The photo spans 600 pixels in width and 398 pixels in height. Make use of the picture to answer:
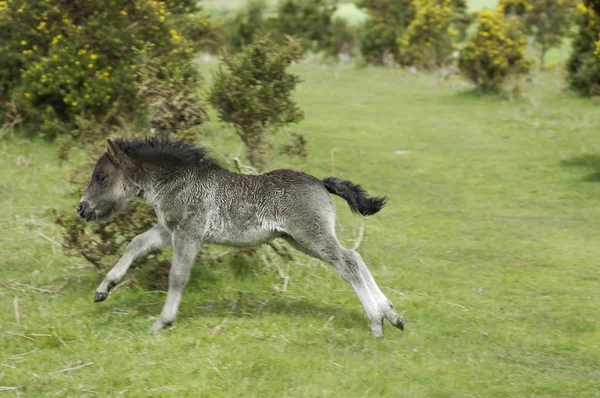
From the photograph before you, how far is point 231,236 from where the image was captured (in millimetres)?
7707

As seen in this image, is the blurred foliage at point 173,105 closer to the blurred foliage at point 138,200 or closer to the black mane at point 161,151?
the blurred foliage at point 138,200

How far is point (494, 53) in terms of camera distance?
22.6 metres

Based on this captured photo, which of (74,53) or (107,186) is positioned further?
(74,53)

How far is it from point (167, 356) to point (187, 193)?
1.57 m

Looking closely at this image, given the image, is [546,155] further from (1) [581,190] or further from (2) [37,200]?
(2) [37,200]

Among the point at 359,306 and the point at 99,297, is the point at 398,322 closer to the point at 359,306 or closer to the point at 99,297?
the point at 359,306

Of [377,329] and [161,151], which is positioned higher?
[161,151]

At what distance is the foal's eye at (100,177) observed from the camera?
7.88m

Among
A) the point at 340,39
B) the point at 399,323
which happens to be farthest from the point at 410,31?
the point at 399,323

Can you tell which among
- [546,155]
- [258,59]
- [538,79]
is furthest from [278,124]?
[538,79]

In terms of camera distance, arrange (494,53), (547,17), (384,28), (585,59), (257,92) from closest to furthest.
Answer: (257,92), (494,53), (585,59), (384,28), (547,17)

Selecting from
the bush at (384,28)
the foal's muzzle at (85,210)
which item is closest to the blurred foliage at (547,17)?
the bush at (384,28)

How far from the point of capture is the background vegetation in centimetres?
677

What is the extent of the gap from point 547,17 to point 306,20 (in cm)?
1013
